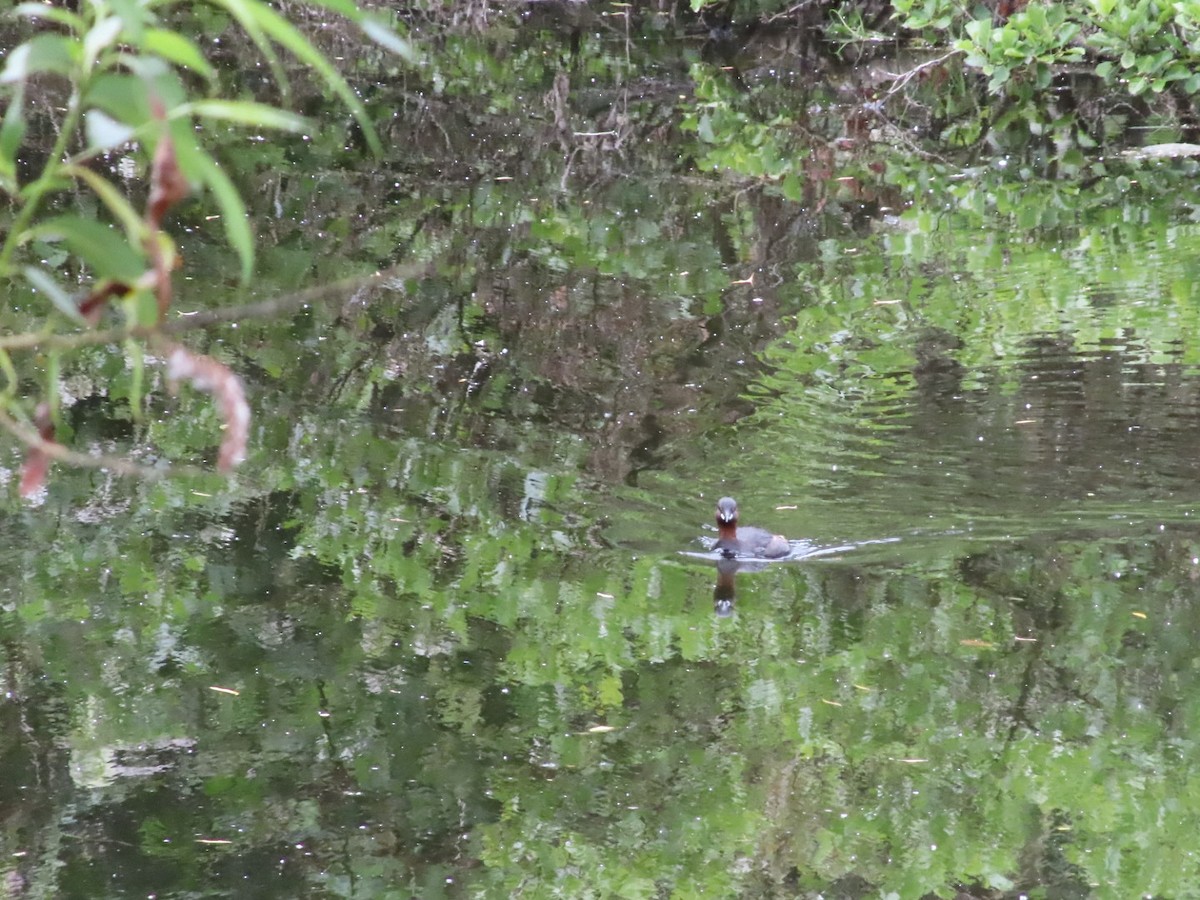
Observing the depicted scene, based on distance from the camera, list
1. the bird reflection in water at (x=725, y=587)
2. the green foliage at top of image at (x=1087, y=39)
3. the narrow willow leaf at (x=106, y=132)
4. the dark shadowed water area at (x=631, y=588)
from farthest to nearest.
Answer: the green foliage at top of image at (x=1087, y=39) < the bird reflection in water at (x=725, y=587) < the dark shadowed water area at (x=631, y=588) < the narrow willow leaf at (x=106, y=132)

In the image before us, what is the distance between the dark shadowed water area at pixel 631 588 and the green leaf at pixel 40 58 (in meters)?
3.81

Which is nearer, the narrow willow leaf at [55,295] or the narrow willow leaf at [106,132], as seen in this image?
the narrow willow leaf at [106,132]

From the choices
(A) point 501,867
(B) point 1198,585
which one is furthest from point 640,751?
(B) point 1198,585

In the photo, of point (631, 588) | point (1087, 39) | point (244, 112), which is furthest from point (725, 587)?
point (1087, 39)

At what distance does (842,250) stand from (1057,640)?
20.5 feet

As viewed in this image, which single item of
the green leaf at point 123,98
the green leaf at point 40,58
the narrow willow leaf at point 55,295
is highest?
the green leaf at point 40,58

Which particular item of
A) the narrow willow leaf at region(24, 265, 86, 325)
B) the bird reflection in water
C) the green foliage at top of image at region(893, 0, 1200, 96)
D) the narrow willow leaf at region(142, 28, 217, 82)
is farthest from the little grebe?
the green foliage at top of image at region(893, 0, 1200, 96)

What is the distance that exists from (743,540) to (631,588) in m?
0.60

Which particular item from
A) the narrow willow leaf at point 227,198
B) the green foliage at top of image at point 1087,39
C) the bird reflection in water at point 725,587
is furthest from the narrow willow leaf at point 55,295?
the green foliage at top of image at point 1087,39

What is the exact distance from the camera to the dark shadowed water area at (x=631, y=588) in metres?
4.91

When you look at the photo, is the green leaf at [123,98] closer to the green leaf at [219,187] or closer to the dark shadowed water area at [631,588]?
the green leaf at [219,187]

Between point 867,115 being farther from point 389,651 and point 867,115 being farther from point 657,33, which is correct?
point 389,651

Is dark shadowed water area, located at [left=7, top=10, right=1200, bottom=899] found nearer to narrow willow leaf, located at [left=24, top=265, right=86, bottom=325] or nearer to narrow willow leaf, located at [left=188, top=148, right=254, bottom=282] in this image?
narrow willow leaf, located at [left=24, top=265, right=86, bottom=325]

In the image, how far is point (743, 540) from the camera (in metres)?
6.86
